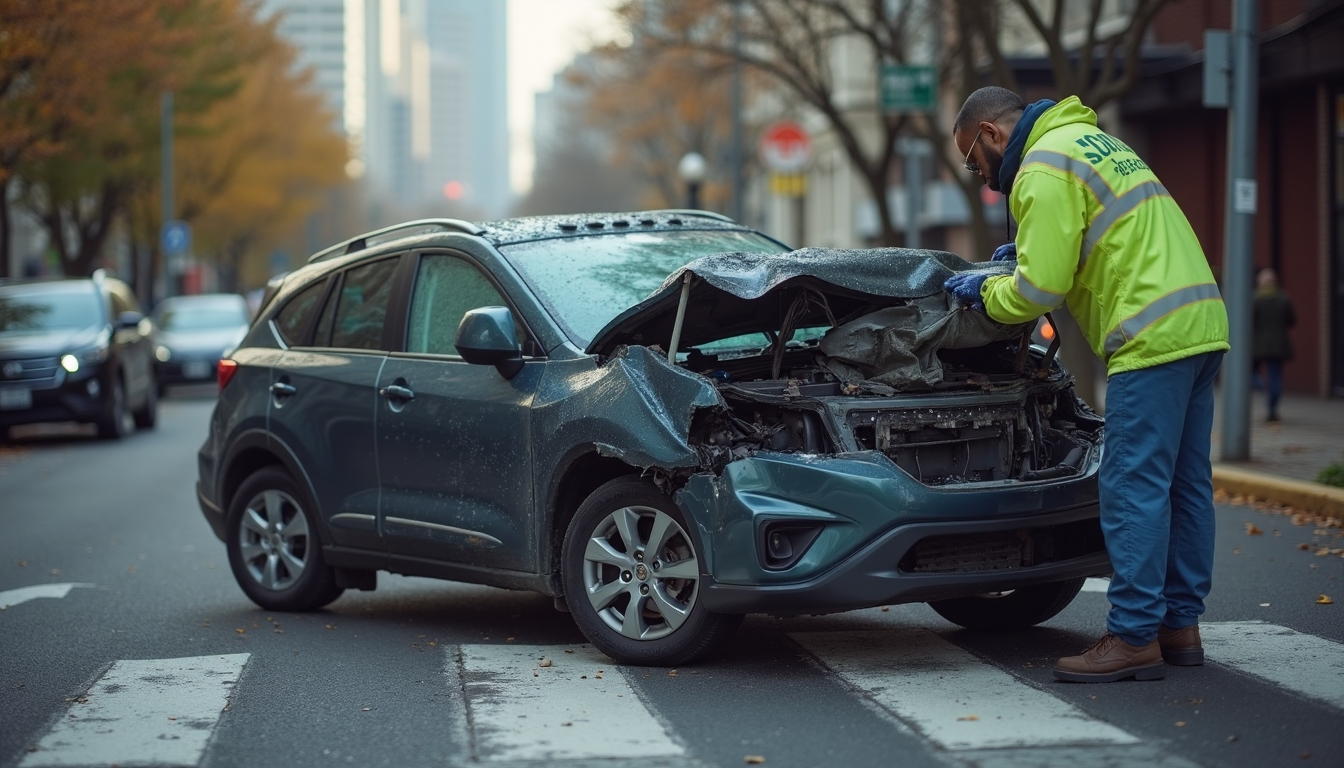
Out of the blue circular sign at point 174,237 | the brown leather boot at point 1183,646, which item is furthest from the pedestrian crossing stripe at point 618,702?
the blue circular sign at point 174,237

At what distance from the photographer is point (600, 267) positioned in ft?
24.0

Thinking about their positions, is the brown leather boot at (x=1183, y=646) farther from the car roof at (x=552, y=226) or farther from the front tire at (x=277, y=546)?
the front tire at (x=277, y=546)

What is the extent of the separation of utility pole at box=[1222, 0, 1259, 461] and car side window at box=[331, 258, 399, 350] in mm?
7596

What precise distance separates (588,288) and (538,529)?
1005 mm

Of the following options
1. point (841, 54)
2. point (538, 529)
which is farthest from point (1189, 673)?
point (841, 54)

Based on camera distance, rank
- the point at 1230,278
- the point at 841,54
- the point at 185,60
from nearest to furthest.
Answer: the point at 1230,278
the point at 185,60
the point at 841,54

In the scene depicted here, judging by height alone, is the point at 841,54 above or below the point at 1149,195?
above

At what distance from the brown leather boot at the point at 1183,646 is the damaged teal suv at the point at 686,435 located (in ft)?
1.30

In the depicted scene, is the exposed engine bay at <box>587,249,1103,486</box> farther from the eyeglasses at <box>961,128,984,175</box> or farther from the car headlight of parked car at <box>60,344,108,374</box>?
the car headlight of parked car at <box>60,344,108,374</box>

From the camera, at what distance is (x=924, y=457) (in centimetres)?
636

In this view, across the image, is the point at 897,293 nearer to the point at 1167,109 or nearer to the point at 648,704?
the point at 648,704

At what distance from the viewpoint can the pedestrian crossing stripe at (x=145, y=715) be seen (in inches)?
211

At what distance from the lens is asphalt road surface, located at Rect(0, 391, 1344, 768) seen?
5223 mm

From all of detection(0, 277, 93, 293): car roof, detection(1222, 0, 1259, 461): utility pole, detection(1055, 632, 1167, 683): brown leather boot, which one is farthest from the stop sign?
detection(1055, 632, 1167, 683): brown leather boot
